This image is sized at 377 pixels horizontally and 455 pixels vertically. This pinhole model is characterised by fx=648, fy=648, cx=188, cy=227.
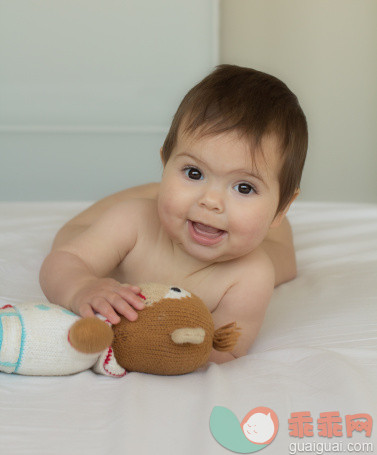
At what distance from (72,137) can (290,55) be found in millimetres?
1215

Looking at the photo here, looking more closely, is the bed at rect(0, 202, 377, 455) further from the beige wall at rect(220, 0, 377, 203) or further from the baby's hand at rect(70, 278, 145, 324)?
the beige wall at rect(220, 0, 377, 203)

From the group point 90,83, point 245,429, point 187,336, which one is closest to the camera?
point 245,429

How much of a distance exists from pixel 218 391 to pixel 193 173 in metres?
0.36

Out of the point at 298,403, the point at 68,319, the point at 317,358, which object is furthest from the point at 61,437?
the point at 317,358

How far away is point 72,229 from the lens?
141 cm

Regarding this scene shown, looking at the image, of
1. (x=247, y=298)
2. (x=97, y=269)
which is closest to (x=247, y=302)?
(x=247, y=298)

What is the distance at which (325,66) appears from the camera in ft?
11.2

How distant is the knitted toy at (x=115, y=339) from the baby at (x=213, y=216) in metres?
0.04

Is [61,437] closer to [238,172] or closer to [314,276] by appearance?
[238,172]

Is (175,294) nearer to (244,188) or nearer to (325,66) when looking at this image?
(244,188)

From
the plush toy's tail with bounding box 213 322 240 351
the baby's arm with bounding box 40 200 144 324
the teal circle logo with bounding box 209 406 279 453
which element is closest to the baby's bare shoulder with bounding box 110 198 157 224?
the baby's arm with bounding box 40 200 144 324

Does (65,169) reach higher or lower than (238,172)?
lower

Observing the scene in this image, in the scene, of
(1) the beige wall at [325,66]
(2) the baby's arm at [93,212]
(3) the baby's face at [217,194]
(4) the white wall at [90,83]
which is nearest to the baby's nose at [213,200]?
(3) the baby's face at [217,194]

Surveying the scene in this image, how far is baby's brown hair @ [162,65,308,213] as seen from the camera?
3.28ft
